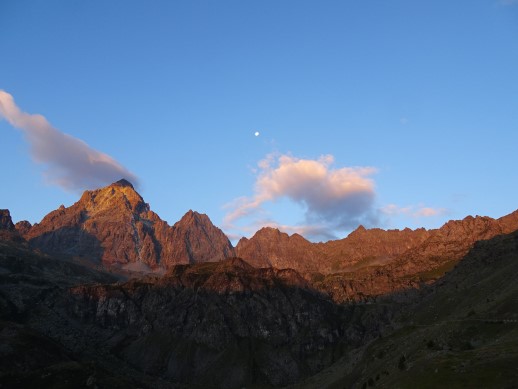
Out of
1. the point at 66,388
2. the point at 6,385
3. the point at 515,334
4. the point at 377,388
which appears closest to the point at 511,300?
the point at 515,334

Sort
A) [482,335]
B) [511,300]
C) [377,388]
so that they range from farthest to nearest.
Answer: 1. [511,300]
2. [482,335]
3. [377,388]

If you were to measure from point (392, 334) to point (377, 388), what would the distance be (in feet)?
341

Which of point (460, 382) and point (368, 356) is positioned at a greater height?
point (368, 356)

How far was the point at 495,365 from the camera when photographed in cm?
6384

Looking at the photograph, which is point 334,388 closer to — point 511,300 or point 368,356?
point 368,356

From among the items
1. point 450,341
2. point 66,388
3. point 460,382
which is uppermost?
point 66,388

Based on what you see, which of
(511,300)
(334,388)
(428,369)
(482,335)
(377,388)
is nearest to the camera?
(428,369)

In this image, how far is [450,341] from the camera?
355ft

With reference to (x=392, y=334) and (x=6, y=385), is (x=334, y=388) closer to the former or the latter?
(x=392, y=334)

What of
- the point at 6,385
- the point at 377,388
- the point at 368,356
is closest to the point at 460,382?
the point at 377,388

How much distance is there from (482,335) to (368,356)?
78.5m

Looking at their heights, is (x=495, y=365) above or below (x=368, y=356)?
below

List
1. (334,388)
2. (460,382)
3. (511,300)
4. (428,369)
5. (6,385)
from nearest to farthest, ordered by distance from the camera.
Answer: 1. (460,382)
2. (428,369)
3. (511,300)
4. (334,388)
5. (6,385)

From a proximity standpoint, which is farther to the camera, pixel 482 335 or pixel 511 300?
pixel 511 300
